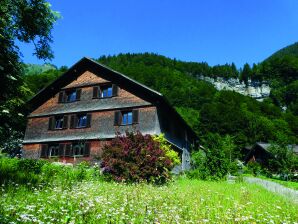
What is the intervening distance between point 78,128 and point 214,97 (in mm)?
69097

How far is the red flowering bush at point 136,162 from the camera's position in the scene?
18.2 meters

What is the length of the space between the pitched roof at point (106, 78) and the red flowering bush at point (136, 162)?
7712 millimetres

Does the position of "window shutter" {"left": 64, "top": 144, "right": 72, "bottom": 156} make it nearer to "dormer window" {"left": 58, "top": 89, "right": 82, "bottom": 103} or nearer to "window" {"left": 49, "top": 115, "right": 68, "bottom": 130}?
"window" {"left": 49, "top": 115, "right": 68, "bottom": 130}

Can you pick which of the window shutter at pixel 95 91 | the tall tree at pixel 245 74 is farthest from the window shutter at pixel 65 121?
the tall tree at pixel 245 74

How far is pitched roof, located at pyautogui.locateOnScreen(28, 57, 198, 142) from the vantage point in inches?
1090

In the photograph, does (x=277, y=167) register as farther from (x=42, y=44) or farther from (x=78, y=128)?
(x=42, y=44)

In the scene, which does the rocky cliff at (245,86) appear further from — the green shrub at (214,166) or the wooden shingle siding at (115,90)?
the green shrub at (214,166)

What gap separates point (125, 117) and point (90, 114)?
12.7ft

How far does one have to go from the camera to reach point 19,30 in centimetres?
1933

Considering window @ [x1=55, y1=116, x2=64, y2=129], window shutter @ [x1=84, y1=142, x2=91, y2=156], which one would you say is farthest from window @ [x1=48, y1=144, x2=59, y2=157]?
window shutter @ [x1=84, y1=142, x2=91, y2=156]

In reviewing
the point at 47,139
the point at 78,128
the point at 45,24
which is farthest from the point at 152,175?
the point at 47,139

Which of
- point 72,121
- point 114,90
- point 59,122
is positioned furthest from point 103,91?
point 59,122

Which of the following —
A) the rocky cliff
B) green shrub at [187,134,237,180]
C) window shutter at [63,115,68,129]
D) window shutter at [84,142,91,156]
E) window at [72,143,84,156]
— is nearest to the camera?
green shrub at [187,134,237,180]

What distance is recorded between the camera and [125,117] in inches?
1129
